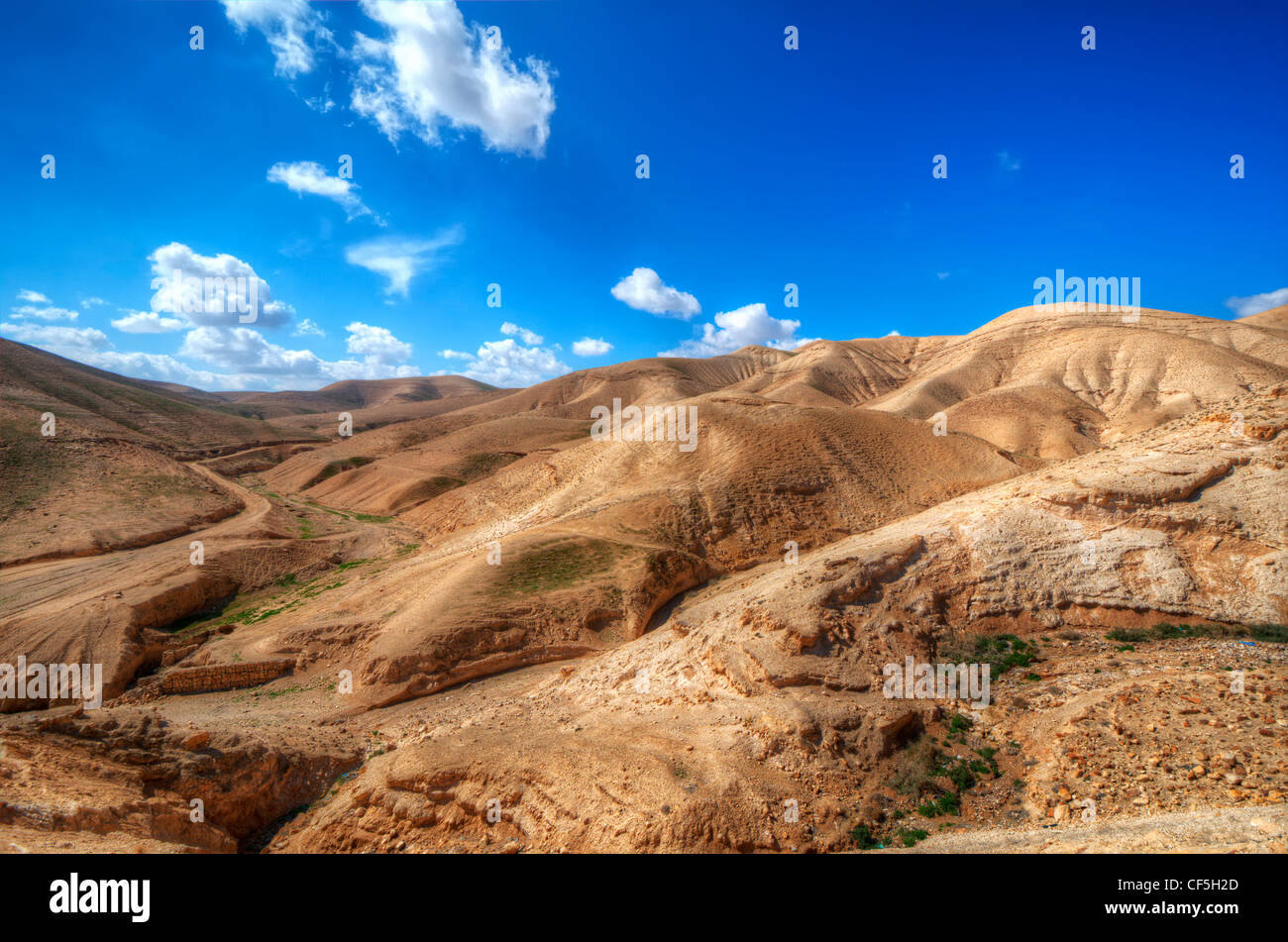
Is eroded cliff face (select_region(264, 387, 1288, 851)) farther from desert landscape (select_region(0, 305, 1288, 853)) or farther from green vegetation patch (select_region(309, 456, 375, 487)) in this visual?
green vegetation patch (select_region(309, 456, 375, 487))

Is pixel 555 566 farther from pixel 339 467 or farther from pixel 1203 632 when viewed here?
pixel 339 467

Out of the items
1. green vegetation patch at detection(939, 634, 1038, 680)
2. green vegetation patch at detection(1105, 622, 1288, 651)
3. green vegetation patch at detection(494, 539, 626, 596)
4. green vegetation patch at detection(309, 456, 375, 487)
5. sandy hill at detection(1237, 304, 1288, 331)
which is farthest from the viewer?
sandy hill at detection(1237, 304, 1288, 331)

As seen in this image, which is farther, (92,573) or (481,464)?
(481,464)

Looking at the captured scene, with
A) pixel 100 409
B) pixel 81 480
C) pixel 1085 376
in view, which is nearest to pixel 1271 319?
pixel 1085 376

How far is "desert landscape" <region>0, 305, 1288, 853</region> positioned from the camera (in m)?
8.52

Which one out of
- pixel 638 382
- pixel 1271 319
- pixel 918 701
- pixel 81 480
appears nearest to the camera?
pixel 918 701

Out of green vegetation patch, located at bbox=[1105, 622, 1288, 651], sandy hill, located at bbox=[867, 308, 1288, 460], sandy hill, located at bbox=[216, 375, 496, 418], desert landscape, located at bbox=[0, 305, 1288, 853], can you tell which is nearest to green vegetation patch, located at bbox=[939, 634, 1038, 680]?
desert landscape, located at bbox=[0, 305, 1288, 853]

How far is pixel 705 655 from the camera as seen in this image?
13.4 m

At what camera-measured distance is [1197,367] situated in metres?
50.4

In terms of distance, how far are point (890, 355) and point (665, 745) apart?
94.1m

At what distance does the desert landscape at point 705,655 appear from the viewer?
8523 mm
